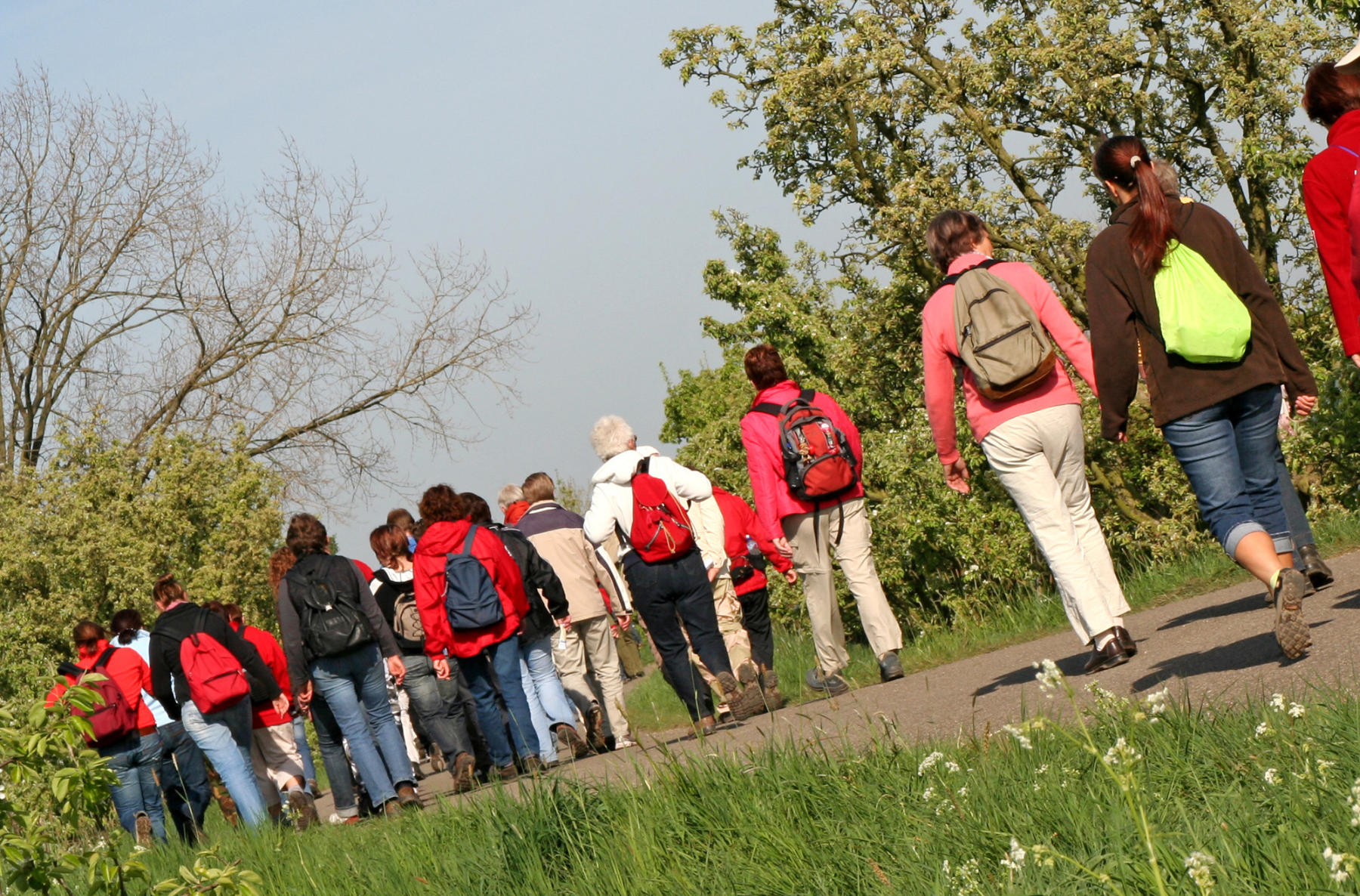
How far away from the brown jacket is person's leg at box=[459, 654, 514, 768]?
16.1 feet

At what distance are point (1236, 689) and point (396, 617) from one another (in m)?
6.51

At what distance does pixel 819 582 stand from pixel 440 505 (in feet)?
8.30

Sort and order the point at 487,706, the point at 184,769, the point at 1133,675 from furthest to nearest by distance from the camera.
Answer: the point at 184,769 → the point at 487,706 → the point at 1133,675

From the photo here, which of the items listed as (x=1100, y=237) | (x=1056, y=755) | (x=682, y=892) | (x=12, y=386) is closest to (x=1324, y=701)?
(x=1056, y=755)

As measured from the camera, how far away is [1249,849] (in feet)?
10.3

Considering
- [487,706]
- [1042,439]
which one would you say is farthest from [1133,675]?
[487,706]

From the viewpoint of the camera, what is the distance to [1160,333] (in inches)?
222

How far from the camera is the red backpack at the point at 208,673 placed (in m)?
9.11

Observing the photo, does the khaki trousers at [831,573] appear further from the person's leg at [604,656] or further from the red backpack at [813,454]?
the person's leg at [604,656]

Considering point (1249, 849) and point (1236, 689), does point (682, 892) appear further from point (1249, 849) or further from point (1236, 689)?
point (1236, 689)

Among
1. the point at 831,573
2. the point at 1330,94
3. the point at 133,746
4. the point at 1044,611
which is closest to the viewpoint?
the point at 1330,94

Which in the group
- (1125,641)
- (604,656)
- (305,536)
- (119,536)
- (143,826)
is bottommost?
(1125,641)

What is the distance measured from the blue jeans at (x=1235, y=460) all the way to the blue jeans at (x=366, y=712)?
534 cm

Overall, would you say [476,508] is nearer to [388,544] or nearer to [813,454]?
[388,544]
